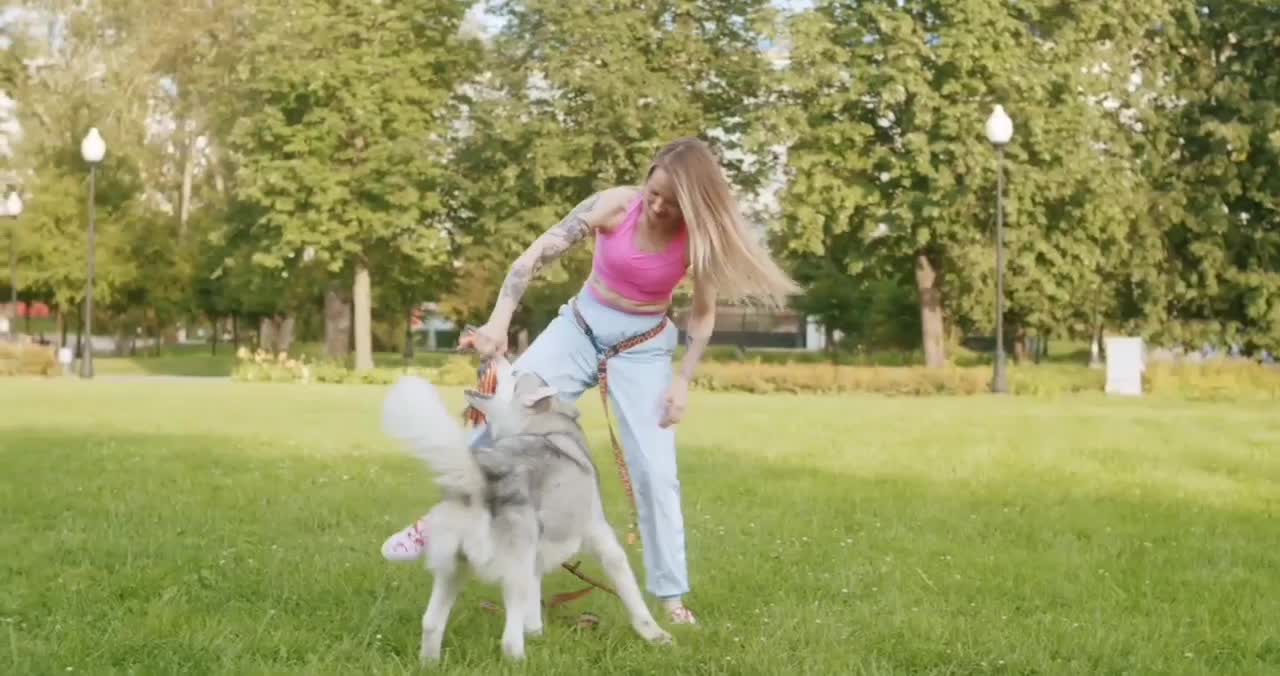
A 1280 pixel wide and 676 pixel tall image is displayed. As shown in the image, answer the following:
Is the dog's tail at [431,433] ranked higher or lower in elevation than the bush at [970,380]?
higher

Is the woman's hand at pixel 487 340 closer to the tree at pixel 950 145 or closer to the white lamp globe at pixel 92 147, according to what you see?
the white lamp globe at pixel 92 147

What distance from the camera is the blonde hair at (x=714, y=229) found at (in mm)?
5797

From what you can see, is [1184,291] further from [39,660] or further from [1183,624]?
[39,660]

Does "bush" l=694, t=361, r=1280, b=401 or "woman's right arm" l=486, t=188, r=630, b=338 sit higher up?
"woman's right arm" l=486, t=188, r=630, b=338

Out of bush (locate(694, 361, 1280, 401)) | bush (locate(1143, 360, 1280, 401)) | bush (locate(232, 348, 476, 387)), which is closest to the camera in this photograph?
bush (locate(1143, 360, 1280, 401))

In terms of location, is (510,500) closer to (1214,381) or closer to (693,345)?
(693,345)

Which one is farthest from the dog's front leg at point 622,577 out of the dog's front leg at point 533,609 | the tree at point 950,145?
the tree at point 950,145

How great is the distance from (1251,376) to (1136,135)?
10.2 m

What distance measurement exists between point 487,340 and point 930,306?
1166 inches

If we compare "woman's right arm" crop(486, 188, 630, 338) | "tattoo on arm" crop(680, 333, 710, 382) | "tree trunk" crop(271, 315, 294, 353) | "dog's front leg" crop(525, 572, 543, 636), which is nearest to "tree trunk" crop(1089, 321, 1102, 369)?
"tree trunk" crop(271, 315, 294, 353)

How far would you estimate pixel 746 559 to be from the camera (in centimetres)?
779

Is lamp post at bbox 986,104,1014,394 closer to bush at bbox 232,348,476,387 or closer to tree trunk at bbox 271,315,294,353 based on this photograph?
bush at bbox 232,348,476,387

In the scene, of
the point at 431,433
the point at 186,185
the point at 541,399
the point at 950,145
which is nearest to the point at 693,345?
the point at 541,399

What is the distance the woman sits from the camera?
19.5 ft
